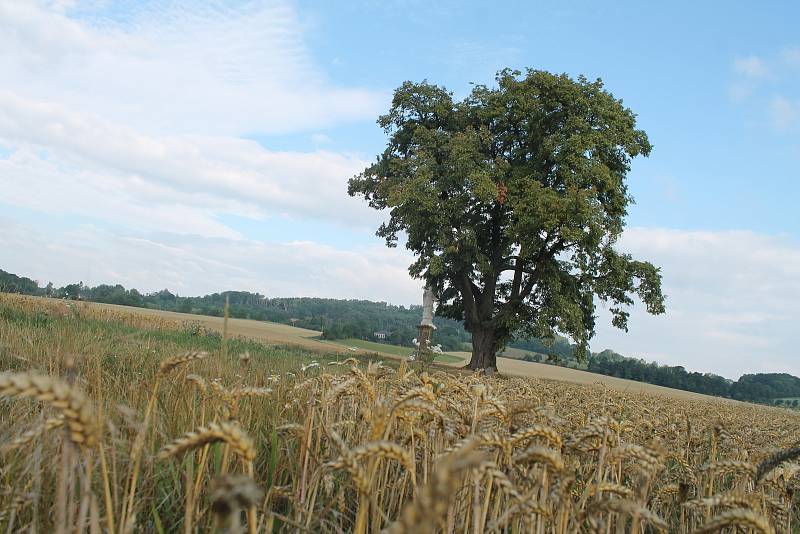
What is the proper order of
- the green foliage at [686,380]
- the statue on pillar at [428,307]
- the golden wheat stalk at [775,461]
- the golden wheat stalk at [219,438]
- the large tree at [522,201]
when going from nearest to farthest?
the golden wheat stalk at [219,438], the golden wheat stalk at [775,461], the large tree at [522,201], the statue on pillar at [428,307], the green foliage at [686,380]

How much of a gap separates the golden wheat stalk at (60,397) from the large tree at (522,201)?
26.0 metres

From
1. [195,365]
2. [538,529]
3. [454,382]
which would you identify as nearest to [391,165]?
[195,365]

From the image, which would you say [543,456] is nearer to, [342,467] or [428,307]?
[342,467]

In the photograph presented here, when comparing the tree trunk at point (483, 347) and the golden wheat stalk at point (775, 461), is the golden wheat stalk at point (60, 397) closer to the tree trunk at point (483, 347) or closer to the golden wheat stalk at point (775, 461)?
the golden wheat stalk at point (775, 461)

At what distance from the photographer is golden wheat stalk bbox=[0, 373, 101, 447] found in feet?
3.55

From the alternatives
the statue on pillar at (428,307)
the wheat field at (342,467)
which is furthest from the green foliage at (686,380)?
the wheat field at (342,467)

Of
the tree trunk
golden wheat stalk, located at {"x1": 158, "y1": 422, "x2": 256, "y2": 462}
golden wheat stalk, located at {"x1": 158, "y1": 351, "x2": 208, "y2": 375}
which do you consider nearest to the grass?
the tree trunk

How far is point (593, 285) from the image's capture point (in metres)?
29.5

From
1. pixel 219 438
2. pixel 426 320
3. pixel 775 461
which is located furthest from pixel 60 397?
pixel 426 320

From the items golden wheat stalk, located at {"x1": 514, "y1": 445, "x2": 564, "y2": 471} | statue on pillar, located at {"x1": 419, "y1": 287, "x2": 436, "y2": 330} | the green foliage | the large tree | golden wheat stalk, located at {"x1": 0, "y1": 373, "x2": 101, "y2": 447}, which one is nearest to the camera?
golden wheat stalk, located at {"x1": 0, "y1": 373, "x2": 101, "y2": 447}

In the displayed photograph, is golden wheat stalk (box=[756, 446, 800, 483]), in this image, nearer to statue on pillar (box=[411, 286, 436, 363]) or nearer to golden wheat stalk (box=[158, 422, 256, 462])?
golden wheat stalk (box=[158, 422, 256, 462])

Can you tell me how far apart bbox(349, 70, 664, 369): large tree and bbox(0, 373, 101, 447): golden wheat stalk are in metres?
26.0

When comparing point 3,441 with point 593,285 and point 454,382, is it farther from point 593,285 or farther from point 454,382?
point 593,285

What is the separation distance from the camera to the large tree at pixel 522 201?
27.7 meters
